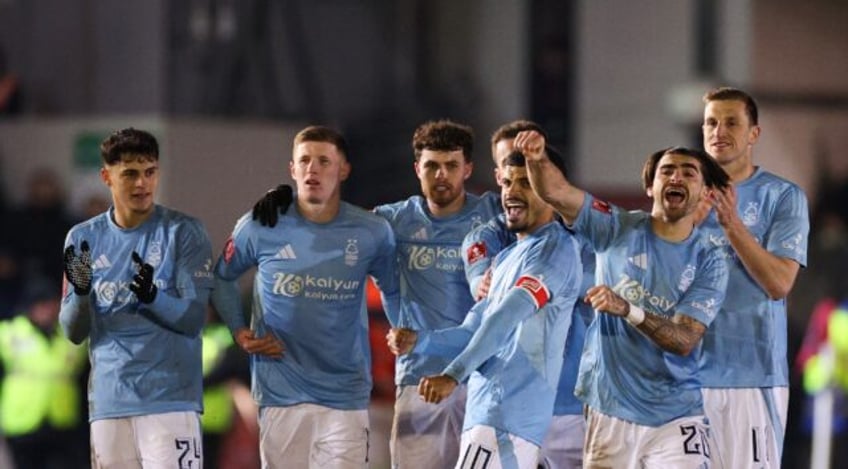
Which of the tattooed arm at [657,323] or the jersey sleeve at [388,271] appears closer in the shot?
the tattooed arm at [657,323]

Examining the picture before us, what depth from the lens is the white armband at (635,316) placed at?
1037 centimetres

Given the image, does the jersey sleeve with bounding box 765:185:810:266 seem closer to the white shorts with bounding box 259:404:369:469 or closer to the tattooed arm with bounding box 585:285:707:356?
the tattooed arm with bounding box 585:285:707:356

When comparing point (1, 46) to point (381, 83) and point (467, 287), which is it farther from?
point (467, 287)

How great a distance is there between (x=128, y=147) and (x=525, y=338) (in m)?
2.36

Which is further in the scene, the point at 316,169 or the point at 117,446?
the point at 316,169

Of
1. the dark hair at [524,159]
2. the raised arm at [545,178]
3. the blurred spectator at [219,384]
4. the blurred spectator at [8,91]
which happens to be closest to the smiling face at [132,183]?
the dark hair at [524,159]

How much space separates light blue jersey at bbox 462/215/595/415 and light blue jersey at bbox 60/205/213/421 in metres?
1.32

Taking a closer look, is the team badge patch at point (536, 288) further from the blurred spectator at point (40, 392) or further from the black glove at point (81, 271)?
the blurred spectator at point (40, 392)

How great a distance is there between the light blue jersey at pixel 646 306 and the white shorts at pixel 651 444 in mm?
42

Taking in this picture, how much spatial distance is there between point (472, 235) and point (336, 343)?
2.86 feet

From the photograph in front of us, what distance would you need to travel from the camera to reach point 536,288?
10.4 meters

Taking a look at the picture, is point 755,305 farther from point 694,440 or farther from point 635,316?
point 635,316

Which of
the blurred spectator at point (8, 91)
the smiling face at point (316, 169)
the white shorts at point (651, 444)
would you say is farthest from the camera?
the blurred spectator at point (8, 91)

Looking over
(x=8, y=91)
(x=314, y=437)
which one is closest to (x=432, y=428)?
(x=314, y=437)
